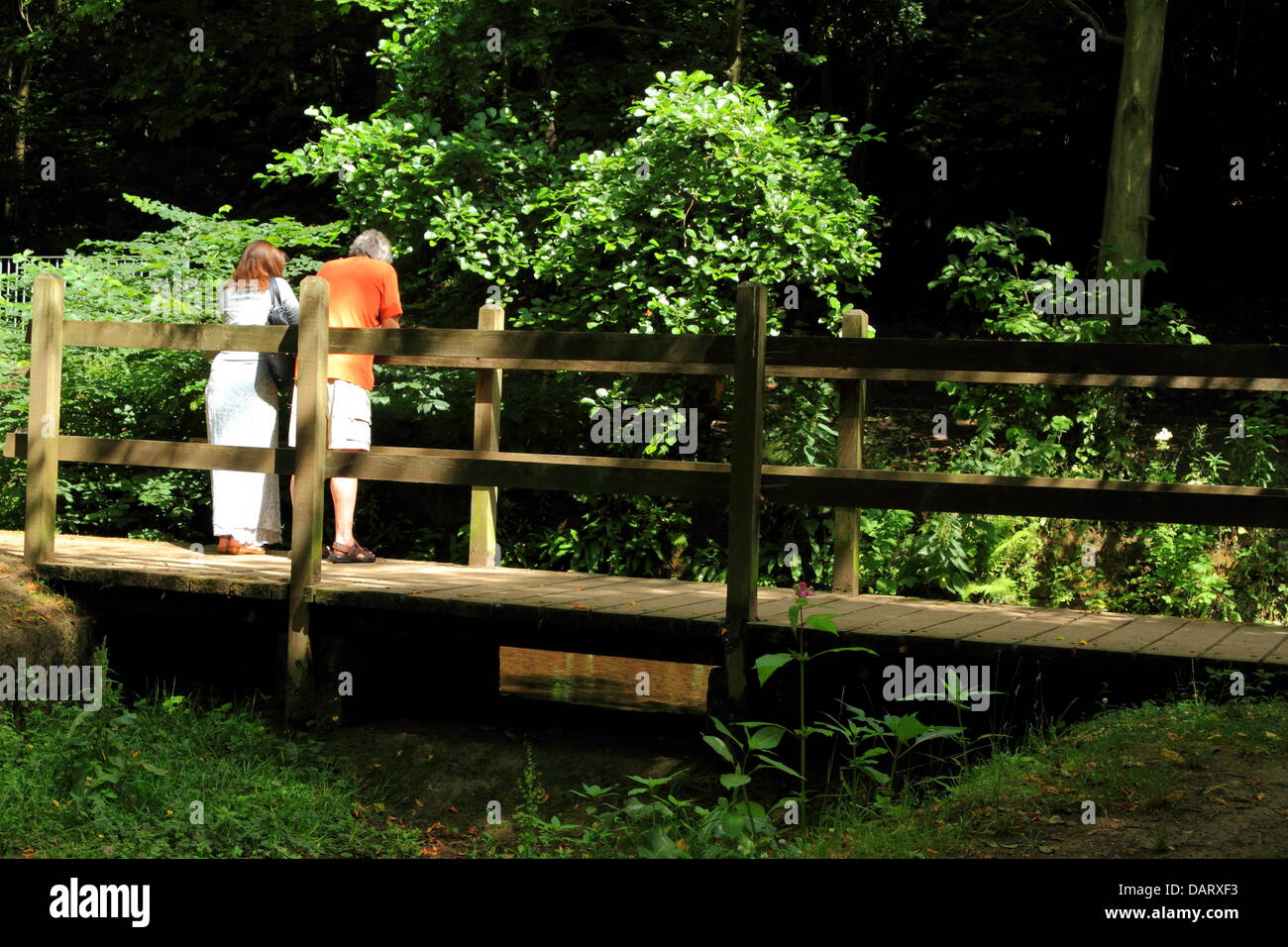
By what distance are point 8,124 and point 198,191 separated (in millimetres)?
7635

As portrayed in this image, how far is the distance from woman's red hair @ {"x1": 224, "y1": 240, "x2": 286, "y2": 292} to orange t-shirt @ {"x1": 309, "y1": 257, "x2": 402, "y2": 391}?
13.0 inches

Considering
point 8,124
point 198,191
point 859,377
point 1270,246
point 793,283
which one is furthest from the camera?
point 8,124

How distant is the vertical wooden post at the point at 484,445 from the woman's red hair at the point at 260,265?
47.5 inches

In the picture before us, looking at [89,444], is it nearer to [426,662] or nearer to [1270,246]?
[426,662]

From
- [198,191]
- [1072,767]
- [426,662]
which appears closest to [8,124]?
[198,191]

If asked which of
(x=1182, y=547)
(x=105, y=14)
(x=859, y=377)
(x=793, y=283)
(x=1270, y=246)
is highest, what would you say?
(x=105, y=14)

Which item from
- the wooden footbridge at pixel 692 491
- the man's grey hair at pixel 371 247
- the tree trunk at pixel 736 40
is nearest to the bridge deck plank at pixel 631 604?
the wooden footbridge at pixel 692 491

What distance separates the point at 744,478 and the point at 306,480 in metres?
2.18

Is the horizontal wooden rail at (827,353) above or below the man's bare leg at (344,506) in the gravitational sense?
above

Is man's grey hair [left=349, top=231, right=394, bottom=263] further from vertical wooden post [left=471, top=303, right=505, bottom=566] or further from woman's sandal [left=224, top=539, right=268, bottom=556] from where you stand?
woman's sandal [left=224, top=539, right=268, bottom=556]

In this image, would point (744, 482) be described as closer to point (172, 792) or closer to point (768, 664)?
point (768, 664)

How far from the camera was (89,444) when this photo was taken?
23.5 feet

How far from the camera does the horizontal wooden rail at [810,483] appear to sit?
5.43m

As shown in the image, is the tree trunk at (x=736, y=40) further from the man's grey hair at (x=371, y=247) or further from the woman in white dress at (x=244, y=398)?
the woman in white dress at (x=244, y=398)
